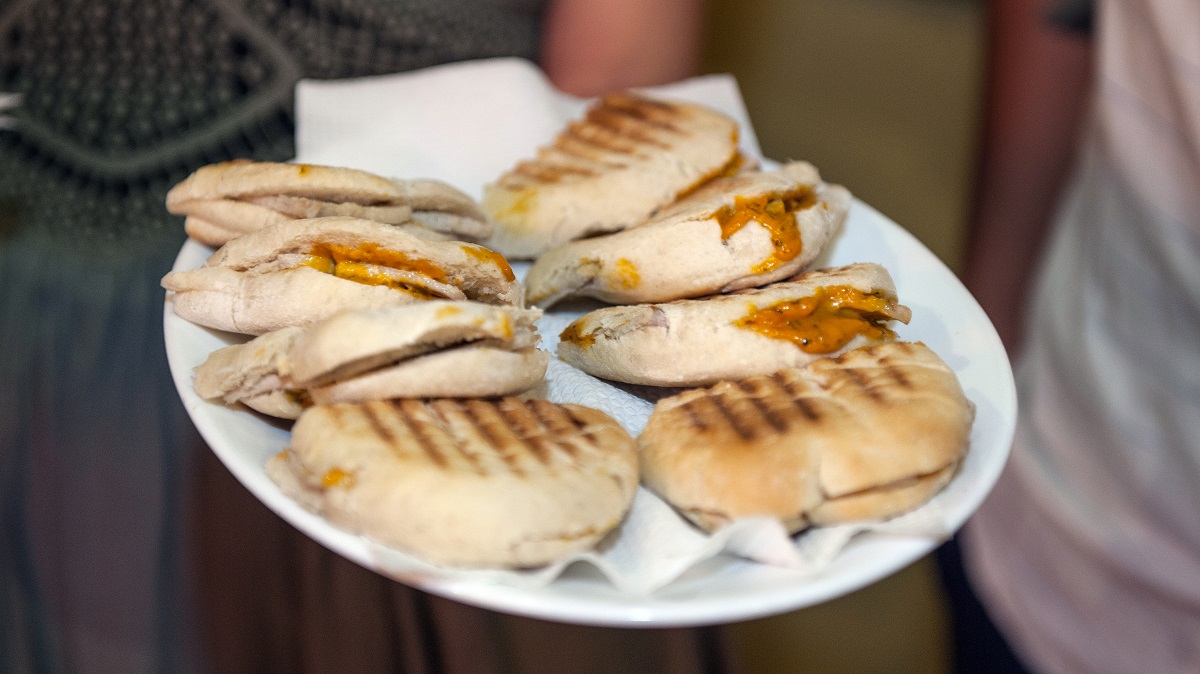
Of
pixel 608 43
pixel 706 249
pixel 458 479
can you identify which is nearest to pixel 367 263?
pixel 458 479

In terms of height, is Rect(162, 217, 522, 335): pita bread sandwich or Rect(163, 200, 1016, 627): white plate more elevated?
Rect(162, 217, 522, 335): pita bread sandwich

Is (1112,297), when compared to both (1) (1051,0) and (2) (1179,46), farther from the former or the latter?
(1) (1051,0)

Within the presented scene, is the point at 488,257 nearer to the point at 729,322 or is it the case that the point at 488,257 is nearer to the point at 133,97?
the point at 729,322

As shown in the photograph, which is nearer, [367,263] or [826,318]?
[367,263]

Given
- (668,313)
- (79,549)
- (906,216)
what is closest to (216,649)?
(79,549)

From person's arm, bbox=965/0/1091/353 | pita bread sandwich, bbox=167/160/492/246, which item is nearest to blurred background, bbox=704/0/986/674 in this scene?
person's arm, bbox=965/0/1091/353

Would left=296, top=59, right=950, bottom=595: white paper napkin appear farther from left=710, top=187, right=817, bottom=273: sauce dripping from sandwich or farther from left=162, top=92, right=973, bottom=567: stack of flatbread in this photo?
left=710, top=187, right=817, bottom=273: sauce dripping from sandwich

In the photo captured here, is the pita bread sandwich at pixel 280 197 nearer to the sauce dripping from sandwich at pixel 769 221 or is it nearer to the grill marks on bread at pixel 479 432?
the grill marks on bread at pixel 479 432
